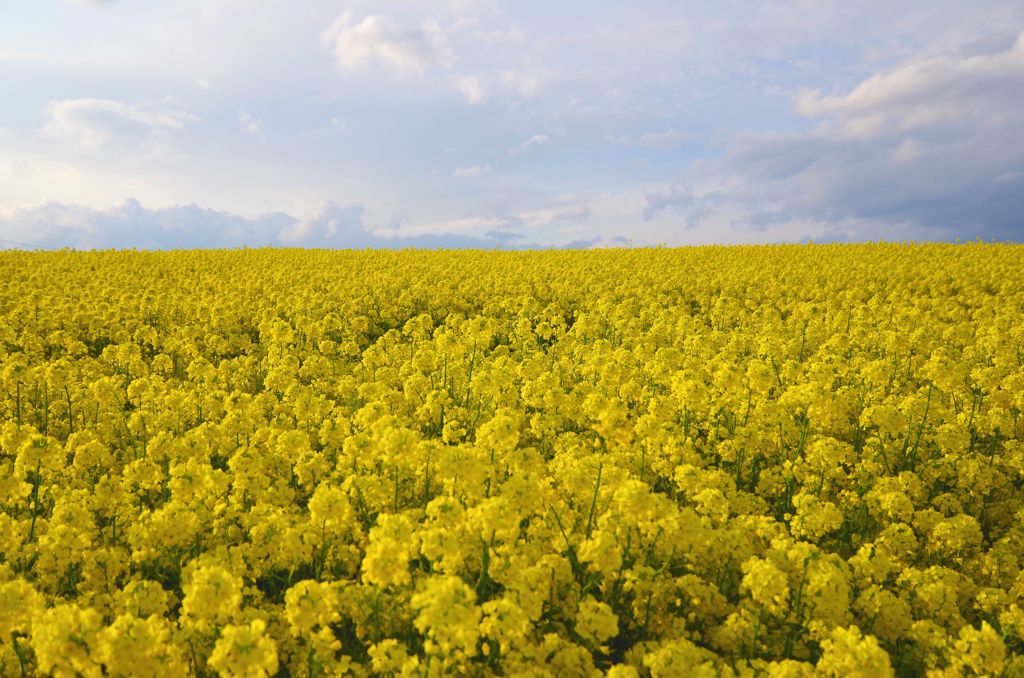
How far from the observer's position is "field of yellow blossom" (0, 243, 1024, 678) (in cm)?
442

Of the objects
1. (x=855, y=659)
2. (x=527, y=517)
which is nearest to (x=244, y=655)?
(x=527, y=517)

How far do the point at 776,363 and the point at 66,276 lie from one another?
30.5 meters

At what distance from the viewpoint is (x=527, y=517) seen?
6340 millimetres

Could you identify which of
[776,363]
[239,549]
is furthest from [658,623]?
[776,363]

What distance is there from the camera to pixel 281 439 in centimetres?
738

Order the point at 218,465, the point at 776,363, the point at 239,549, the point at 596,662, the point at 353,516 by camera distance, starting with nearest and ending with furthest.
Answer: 1. the point at 596,662
2. the point at 239,549
3. the point at 353,516
4. the point at 218,465
5. the point at 776,363

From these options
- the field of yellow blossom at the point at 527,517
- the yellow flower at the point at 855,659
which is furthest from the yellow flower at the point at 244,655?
the yellow flower at the point at 855,659

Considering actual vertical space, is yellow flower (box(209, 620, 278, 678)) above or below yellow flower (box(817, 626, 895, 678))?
above

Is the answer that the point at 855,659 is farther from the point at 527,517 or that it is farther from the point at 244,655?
the point at 244,655

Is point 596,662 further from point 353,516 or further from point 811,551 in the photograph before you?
point 353,516

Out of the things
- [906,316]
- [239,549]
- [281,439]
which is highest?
[906,316]

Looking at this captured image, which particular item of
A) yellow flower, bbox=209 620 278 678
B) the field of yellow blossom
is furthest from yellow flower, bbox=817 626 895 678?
yellow flower, bbox=209 620 278 678

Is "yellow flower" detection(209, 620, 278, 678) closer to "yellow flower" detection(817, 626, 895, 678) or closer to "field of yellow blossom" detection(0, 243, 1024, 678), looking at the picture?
"field of yellow blossom" detection(0, 243, 1024, 678)

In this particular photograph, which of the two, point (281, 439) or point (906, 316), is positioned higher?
point (906, 316)
